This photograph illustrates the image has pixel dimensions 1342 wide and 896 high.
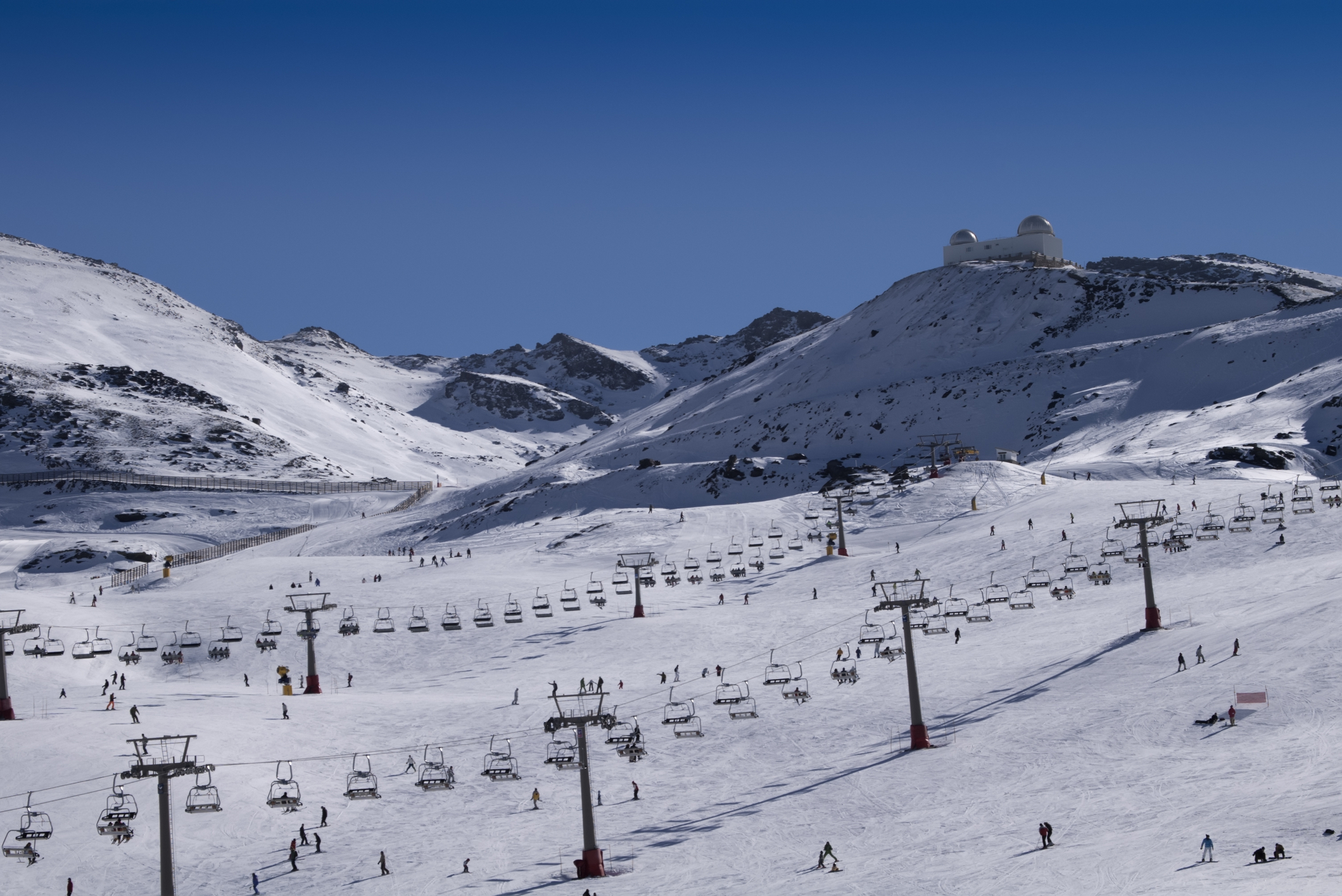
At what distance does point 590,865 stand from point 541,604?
112 ft

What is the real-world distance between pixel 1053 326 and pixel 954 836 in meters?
113

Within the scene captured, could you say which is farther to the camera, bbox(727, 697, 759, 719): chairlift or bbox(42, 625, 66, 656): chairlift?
bbox(42, 625, 66, 656): chairlift

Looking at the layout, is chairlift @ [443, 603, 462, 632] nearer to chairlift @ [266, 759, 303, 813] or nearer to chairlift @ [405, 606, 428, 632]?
chairlift @ [405, 606, 428, 632]

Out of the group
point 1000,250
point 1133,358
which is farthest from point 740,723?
point 1000,250

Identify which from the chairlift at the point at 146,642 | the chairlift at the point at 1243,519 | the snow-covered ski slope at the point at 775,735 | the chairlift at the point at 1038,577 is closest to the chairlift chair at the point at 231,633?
the snow-covered ski slope at the point at 775,735

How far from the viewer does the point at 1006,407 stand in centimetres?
11862

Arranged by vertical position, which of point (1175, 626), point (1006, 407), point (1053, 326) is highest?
point (1053, 326)

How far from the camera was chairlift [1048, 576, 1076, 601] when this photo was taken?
177 feet

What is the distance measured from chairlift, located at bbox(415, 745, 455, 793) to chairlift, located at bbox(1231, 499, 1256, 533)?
3701cm

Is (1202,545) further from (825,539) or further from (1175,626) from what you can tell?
(825,539)

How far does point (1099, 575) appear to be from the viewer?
172 feet

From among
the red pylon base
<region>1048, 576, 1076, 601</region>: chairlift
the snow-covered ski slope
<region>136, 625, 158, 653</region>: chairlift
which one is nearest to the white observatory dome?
the snow-covered ski slope

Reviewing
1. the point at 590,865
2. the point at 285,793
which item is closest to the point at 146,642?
the point at 285,793

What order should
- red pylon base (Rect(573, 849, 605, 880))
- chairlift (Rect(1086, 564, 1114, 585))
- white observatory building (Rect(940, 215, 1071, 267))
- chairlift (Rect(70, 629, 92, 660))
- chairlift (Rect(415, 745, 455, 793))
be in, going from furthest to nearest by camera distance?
white observatory building (Rect(940, 215, 1071, 267)) < chairlift (Rect(1086, 564, 1114, 585)) < chairlift (Rect(70, 629, 92, 660)) < chairlift (Rect(415, 745, 455, 793)) < red pylon base (Rect(573, 849, 605, 880))
